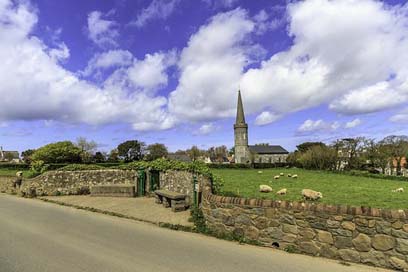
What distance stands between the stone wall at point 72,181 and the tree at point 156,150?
7622 cm

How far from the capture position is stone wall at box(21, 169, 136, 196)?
66.1 ft

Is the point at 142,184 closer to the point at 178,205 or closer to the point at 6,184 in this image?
the point at 178,205

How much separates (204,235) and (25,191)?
15711mm

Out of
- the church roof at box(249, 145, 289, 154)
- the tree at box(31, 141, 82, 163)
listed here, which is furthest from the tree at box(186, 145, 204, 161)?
the tree at box(31, 141, 82, 163)

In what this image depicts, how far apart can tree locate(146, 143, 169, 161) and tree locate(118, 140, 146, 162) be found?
3.28 metres

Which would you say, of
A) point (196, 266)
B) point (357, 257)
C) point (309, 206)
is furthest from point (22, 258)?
point (357, 257)

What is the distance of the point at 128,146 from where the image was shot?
93.4m

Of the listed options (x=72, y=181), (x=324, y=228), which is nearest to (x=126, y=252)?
(x=324, y=228)

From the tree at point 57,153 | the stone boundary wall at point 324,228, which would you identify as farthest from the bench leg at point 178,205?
the tree at point 57,153

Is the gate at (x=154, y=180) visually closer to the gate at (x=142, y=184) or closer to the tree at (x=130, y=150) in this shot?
the gate at (x=142, y=184)

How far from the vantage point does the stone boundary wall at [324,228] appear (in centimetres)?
638

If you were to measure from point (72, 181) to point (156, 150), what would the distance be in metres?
81.5

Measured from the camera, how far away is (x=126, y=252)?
24.5 ft

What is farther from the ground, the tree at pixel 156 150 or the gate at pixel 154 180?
the tree at pixel 156 150
